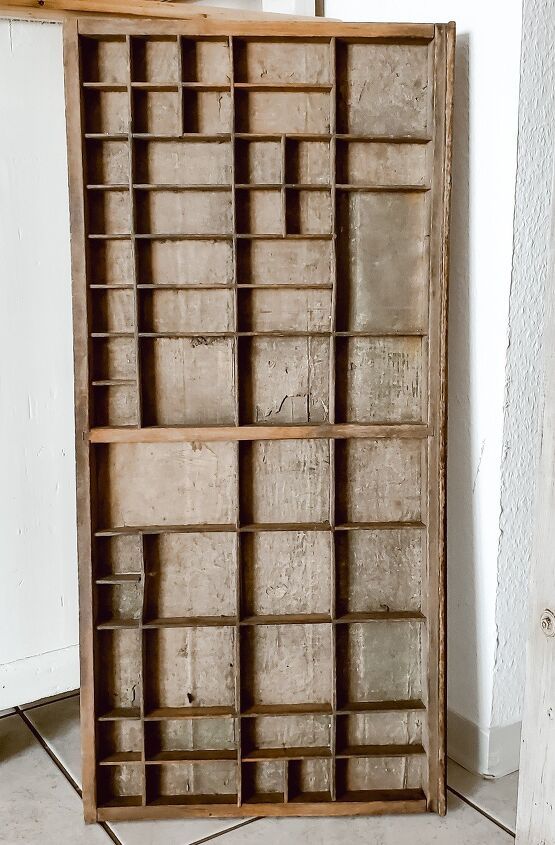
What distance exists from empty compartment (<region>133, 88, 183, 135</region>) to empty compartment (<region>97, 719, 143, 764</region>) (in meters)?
1.15

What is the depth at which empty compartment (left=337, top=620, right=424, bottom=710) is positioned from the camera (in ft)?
5.18

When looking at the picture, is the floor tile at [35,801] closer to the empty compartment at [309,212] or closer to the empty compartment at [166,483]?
the empty compartment at [166,483]

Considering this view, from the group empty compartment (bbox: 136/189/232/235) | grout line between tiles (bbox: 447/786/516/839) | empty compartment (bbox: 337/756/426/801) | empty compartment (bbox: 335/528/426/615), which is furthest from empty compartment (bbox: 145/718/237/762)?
empty compartment (bbox: 136/189/232/235)

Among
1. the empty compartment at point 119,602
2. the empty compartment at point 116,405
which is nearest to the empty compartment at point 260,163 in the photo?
the empty compartment at point 116,405

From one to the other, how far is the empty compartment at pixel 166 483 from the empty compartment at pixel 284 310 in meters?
0.25

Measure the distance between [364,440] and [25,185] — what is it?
90 centimetres

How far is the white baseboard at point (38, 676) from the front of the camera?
1839 millimetres

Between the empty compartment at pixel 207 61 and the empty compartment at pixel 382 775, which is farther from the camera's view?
the empty compartment at pixel 382 775

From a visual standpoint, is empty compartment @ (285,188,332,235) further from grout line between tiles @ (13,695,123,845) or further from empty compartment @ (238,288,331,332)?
grout line between tiles @ (13,695,123,845)

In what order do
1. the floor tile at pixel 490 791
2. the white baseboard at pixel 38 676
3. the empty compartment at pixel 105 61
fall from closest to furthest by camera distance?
the empty compartment at pixel 105 61
the floor tile at pixel 490 791
the white baseboard at pixel 38 676

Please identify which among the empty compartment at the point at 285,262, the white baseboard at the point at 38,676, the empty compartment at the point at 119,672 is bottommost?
the white baseboard at the point at 38,676

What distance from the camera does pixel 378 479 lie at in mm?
1559

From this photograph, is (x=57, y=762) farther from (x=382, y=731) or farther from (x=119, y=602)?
(x=382, y=731)

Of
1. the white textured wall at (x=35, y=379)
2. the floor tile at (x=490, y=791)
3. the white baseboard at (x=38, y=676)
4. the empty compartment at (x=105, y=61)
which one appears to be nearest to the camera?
the empty compartment at (x=105, y=61)
